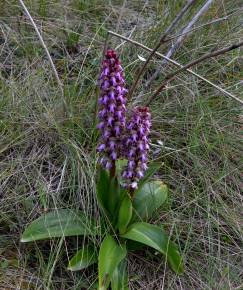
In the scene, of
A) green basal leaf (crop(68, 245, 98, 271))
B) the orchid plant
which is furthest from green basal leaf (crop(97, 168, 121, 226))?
green basal leaf (crop(68, 245, 98, 271))

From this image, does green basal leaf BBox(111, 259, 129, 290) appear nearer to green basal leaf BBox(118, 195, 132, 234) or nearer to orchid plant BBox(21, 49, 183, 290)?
orchid plant BBox(21, 49, 183, 290)

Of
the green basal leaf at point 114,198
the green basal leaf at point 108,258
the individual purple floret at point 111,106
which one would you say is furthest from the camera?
the green basal leaf at point 114,198

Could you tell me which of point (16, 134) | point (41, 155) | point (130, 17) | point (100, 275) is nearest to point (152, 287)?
point (100, 275)

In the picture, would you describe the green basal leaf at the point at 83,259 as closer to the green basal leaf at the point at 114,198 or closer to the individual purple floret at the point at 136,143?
the green basal leaf at the point at 114,198

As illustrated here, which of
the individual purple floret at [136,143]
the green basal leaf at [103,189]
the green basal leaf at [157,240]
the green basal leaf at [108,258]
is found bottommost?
the green basal leaf at [108,258]

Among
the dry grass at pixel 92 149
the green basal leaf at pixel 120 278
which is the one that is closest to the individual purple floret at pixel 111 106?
the dry grass at pixel 92 149

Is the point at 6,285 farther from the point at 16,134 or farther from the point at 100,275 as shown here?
the point at 16,134
